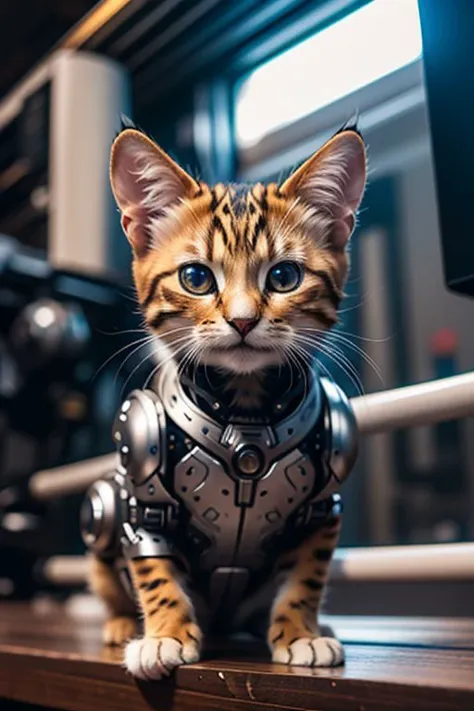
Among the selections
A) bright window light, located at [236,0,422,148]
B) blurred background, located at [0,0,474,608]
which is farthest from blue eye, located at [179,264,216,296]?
bright window light, located at [236,0,422,148]

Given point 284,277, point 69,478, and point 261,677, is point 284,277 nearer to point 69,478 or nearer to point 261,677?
point 261,677

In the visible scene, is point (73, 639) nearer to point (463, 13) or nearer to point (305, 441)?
point (305, 441)

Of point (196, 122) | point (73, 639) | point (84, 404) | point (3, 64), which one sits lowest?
point (73, 639)

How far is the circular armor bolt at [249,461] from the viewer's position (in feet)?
1.82

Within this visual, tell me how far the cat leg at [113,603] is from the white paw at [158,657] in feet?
0.51

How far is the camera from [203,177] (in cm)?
65

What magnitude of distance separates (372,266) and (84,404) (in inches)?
21.6

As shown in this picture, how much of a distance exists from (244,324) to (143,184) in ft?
0.43

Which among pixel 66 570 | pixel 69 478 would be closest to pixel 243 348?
pixel 69 478

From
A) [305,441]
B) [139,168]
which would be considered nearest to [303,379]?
[305,441]

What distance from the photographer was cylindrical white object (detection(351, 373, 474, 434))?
72 cm

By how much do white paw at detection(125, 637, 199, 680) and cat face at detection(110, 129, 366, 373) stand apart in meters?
0.18

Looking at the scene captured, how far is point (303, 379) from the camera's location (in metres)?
0.58

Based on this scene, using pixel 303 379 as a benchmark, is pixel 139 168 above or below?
above
